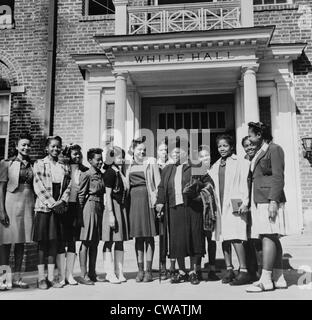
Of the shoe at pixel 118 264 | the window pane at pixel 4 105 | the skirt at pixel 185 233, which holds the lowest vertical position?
the shoe at pixel 118 264

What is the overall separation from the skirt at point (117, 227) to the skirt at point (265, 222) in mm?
1454

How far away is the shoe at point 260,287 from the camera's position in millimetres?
3861

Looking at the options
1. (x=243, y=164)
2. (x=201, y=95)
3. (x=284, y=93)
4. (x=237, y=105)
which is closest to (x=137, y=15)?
(x=201, y=95)

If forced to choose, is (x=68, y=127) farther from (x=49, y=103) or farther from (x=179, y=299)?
(x=179, y=299)

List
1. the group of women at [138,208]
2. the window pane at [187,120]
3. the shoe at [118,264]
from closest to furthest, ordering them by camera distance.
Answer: the group of women at [138,208]
the shoe at [118,264]
the window pane at [187,120]

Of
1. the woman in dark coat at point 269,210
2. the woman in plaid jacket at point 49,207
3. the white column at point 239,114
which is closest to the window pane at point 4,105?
the white column at point 239,114

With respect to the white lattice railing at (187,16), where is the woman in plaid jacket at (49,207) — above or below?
below

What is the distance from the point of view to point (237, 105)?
907 cm

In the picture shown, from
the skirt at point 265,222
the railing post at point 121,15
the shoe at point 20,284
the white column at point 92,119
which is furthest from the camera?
the white column at point 92,119

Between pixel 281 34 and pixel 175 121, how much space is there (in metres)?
3.17

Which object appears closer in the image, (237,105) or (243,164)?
(243,164)

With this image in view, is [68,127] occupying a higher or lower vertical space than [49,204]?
higher

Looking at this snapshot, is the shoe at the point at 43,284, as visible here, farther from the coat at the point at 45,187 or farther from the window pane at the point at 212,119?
the window pane at the point at 212,119

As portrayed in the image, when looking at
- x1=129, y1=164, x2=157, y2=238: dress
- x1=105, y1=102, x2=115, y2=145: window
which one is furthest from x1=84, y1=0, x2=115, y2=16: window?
x1=129, y1=164, x2=157, y2=238: dress
